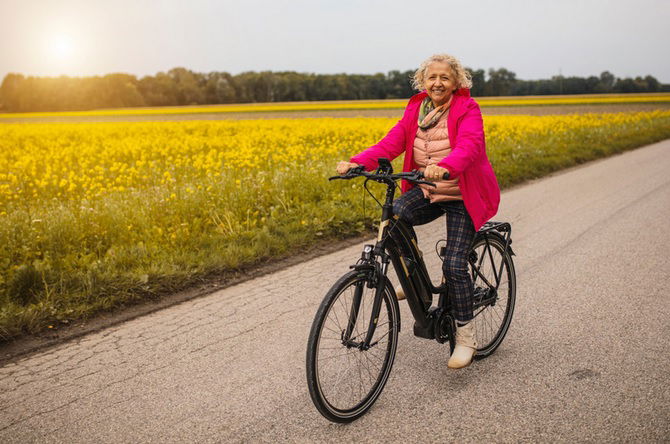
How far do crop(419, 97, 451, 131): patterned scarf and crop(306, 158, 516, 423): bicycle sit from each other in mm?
490

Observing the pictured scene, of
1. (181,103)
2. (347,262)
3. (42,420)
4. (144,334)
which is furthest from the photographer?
(181,103)

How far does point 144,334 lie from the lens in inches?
161

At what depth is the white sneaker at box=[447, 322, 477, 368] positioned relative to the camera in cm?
328

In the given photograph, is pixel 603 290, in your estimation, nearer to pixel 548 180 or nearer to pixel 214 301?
pixel 214 301

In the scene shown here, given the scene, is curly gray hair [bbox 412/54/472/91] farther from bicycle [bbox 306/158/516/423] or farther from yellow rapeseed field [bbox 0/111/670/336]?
yellow rapeseed field [bbox 0/111/670/336]

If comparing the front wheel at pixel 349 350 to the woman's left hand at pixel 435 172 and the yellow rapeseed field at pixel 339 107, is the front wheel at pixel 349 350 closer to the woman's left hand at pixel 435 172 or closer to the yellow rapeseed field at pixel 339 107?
the woman's left hand at pixel 435 172

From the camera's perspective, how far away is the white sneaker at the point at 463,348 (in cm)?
328

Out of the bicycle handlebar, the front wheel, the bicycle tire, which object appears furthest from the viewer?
the bicycle tire

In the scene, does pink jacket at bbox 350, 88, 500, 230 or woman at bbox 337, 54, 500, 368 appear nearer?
pink jacket at bbox 350, 88, 500, 230

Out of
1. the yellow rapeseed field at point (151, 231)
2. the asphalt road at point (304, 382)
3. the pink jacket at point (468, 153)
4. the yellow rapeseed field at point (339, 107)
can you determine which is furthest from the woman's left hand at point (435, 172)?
the yellow rapeseed field at point (339, 107)

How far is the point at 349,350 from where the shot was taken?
9.84ft

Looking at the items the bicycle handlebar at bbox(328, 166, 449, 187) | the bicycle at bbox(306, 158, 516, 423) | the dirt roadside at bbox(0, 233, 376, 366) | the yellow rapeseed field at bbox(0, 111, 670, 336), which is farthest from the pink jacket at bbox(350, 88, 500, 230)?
the dirt roadside at bbox(0, 233, 376, 366)

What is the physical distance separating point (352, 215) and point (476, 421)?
4688mm

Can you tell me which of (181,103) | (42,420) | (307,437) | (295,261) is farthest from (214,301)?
(181,103)
